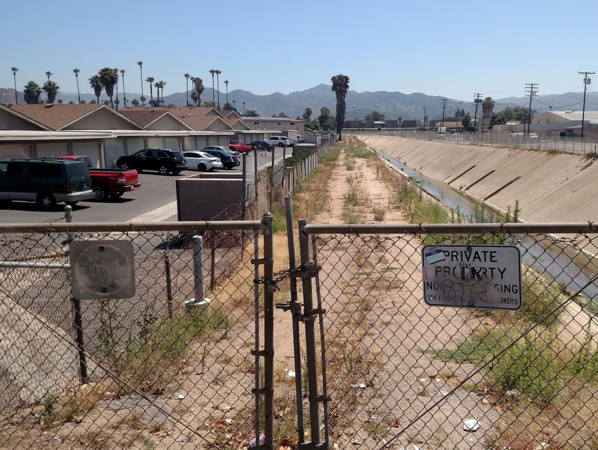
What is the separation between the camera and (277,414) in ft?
17.0

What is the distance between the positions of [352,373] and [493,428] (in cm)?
158

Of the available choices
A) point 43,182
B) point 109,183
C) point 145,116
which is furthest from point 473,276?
point 145,116

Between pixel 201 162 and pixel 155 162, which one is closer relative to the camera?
pixel 155 162

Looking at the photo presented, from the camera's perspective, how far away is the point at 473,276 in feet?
12.0

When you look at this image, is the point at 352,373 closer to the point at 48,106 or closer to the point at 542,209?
the point at 542,209

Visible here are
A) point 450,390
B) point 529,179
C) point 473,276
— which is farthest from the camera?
point 529,179

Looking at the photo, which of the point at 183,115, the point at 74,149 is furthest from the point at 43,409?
the point at 183,115

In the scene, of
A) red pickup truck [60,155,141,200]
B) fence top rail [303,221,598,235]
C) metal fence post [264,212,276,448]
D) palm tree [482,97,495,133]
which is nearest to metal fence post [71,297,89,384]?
metal fence post [264,212,276,448]

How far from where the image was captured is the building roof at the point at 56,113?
37.0m

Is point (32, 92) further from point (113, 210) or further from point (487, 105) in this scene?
point (487, 105)

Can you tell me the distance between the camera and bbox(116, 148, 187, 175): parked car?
39.1 meters

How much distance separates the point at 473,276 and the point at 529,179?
3381 cm

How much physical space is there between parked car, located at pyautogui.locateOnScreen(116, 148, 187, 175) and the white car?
3782mm

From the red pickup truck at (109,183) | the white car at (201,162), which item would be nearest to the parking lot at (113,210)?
the red pickup truck at (109,183)
